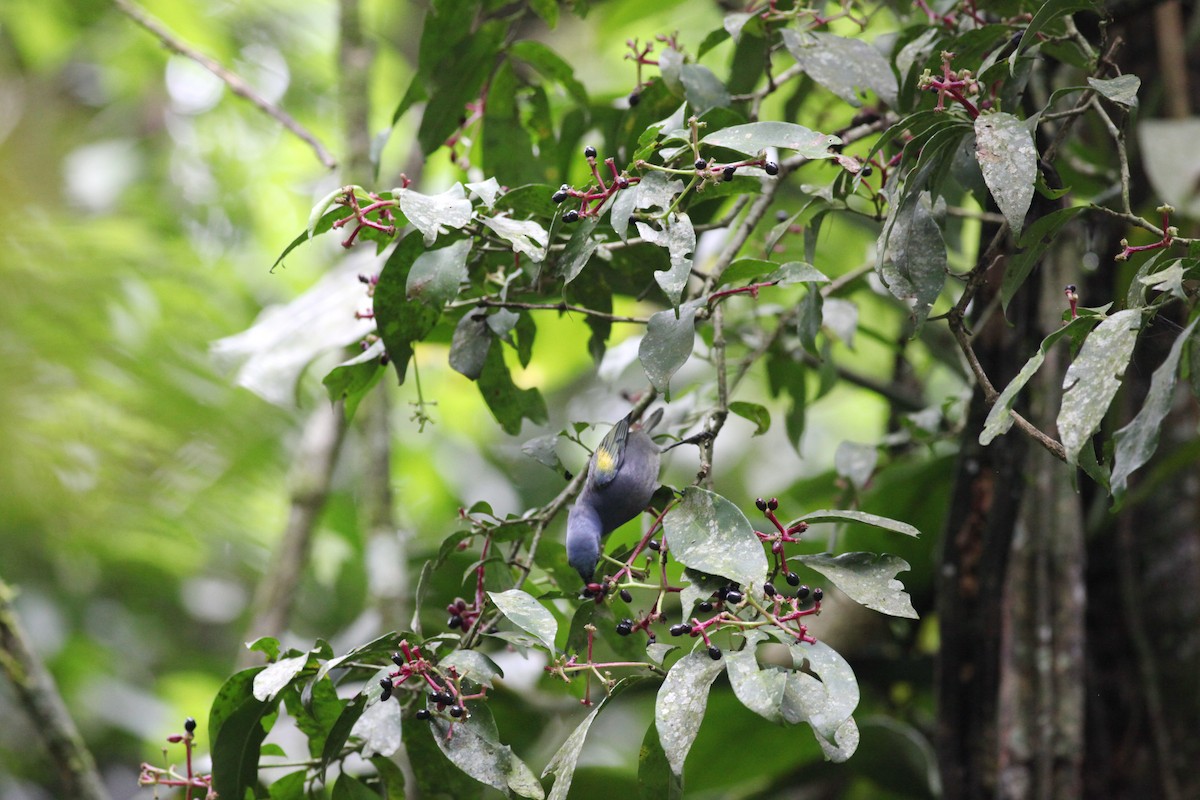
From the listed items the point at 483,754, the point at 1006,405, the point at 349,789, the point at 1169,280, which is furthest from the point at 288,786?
the point at 1169,280

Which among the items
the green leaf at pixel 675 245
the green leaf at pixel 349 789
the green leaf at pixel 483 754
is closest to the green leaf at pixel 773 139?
the green leaf at pixel 675 245

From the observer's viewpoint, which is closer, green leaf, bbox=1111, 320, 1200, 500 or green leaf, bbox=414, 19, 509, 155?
green leaf, bbox=1111, 320, 1200, 500

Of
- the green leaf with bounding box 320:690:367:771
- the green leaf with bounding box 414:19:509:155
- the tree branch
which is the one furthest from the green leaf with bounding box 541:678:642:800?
the tree branch

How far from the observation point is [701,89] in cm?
91

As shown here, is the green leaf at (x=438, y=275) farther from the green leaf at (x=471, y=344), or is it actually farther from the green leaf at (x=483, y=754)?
the green leaf at (x=483, y=754)

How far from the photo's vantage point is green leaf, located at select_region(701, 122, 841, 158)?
27.3 inches

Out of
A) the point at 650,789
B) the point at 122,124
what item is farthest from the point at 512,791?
the point at 122,124

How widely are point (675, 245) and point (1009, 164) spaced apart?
0.65 feet

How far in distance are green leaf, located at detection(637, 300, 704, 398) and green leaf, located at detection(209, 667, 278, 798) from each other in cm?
35

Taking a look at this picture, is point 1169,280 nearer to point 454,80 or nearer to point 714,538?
point 714,538

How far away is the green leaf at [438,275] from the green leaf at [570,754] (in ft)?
0.87

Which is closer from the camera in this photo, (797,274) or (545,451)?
(797,274)

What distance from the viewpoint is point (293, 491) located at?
1532 millimetres

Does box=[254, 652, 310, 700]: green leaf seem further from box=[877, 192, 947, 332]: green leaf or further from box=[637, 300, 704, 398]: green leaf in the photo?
box=[877, 192, 947, 332]: green leaf
